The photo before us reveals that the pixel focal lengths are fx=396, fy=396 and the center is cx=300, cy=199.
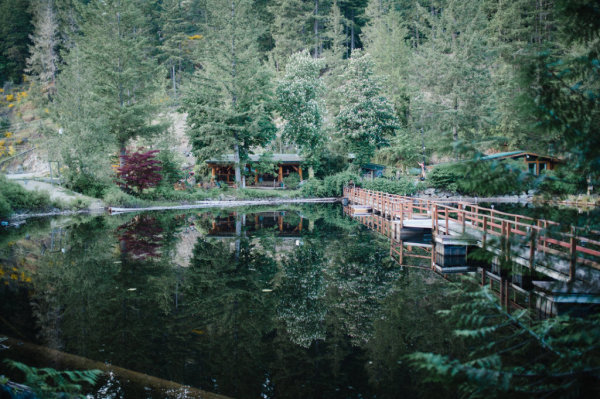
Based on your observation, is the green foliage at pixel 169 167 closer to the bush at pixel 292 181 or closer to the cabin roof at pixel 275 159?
the cabin roof at pixel 275 159

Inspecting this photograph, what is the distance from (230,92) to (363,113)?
1242 centimetres

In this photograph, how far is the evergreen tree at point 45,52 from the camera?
51.5 metres

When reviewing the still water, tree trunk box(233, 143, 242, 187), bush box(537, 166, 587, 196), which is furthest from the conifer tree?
bush box(537, 166, 587, 196)

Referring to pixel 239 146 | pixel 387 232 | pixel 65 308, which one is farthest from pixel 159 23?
pixel 65 308

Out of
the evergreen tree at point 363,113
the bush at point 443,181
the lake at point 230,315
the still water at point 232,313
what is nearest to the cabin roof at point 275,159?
the evergreen tree at point 363,113

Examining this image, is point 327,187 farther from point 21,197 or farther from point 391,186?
point 21,197

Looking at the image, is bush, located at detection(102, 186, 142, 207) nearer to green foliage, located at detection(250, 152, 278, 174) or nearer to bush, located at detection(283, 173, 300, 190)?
green foliage, located at detection(250, 152, 278, 174)

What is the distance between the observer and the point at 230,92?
3622 centimetres

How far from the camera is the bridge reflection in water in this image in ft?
24.7

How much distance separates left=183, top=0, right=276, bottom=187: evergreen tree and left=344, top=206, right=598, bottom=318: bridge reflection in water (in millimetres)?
19030

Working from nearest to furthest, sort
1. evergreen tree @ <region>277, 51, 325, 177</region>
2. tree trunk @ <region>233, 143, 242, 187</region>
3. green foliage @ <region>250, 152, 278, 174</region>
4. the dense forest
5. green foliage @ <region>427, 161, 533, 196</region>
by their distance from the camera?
green foliage @ <region>427, 161, 533, 196</region>, the dense forest, tree trunk @ <region>233, 143, 242, 187</region>, evergreen tree @ <region>277, 51, 325, 177</region>, green foliage @ <region>250, 152, 278, 174</region>

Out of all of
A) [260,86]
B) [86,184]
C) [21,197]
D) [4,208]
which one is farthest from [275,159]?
[4,208]

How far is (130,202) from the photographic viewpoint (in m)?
29.5

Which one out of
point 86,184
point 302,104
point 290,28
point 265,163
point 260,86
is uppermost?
point 290,28
